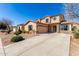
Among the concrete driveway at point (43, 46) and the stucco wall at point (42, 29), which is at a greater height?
the stucco wall at point (42, 29)

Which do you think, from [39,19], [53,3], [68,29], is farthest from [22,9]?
[68,29]

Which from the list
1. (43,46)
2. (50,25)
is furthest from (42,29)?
(43,46)

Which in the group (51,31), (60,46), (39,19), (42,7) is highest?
(42,7)

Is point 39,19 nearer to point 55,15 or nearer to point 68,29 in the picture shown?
point 55,15

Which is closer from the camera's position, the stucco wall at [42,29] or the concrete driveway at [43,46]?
the concrete driveway at [43,46]
